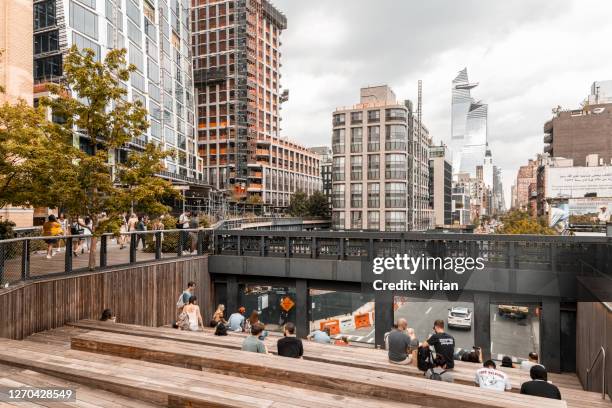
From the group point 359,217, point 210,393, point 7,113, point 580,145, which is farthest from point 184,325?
point 580,145

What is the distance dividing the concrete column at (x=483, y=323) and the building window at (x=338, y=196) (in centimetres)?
5687

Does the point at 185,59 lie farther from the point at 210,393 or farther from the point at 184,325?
the point at 210,393

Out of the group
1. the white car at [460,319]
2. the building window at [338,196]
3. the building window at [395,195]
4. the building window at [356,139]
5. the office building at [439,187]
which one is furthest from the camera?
the office building at [439,187]

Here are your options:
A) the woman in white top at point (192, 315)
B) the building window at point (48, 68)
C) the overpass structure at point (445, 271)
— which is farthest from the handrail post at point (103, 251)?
the building window at point (48, 68)

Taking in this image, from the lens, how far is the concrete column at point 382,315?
1351cm

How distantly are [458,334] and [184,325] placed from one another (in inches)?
1205

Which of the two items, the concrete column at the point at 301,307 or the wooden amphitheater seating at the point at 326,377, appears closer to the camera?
the wooden amphitheater seating at the point at 326,377

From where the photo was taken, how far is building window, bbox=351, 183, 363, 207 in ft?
224

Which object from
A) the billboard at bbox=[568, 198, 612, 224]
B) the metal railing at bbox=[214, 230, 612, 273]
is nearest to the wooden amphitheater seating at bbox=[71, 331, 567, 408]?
the metal railing at bbox=[214, 230, 612, 273]

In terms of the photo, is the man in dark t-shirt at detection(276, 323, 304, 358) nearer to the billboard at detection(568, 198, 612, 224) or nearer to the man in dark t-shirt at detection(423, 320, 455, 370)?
the man in dark t-shirt at detection(423, 320, 455, 370)

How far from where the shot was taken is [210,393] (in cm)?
439

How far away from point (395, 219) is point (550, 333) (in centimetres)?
5498

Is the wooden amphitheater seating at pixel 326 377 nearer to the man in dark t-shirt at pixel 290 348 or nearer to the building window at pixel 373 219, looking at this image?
the man in dark t-shirt at pixel 290 348

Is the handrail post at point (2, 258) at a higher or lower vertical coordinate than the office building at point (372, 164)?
lower
